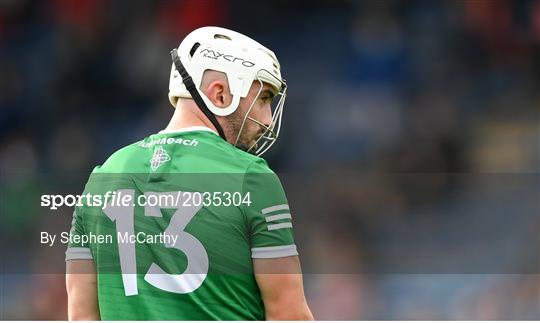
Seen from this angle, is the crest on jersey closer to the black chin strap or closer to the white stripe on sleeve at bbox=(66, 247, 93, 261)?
the black chin strap

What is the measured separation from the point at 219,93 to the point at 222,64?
93mm

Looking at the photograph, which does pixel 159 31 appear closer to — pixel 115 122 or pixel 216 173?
pixel 115 122

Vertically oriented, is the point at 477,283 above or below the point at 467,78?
below

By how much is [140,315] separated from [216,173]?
1.52 feet

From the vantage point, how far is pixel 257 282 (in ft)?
8.54

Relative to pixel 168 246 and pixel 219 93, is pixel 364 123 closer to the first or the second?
pixel 219 93


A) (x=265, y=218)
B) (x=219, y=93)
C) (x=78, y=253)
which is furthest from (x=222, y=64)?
(x=78, y=253)

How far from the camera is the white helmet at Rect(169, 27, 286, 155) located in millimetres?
2846

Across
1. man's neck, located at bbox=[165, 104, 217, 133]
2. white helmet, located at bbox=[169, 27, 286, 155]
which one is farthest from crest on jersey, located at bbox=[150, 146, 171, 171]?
white helmet, located at bbox=[169, 27, 286, 155]

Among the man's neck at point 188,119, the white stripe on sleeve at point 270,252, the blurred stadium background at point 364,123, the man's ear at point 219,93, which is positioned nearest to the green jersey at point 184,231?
the white stripe on sleeve at point 270,252

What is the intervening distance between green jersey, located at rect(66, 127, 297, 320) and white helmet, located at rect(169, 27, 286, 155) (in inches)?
9.4

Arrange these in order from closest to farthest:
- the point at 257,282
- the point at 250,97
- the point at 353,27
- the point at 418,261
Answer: the point at 257,282, the point at 250,97, the point at 418,261, the point at 353,27

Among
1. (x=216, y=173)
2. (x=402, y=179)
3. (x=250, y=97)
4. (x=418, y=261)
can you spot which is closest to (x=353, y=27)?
(x=402, y=179)

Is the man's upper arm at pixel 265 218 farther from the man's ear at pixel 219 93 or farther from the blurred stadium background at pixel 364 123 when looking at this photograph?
the blurred stadium background at pixel 364 123
